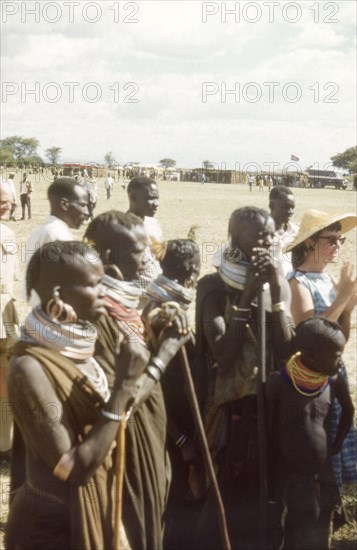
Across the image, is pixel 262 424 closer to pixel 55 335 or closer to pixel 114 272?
pixel 114 272

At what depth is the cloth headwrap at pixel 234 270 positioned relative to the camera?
301 centimetres

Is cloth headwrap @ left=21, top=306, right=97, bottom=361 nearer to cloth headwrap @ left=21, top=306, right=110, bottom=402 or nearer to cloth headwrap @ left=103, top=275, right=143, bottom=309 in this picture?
cloth headwrap @ left=21, top=306, right=110, bottom=402

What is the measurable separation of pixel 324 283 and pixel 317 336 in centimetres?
80

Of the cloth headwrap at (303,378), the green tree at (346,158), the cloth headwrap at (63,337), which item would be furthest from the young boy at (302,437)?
the green tree at (346,158)

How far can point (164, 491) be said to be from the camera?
8.45 ft

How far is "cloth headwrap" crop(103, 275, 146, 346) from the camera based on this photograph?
259 cm

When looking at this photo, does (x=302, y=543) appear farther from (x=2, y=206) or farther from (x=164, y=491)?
(x=2, y=206)

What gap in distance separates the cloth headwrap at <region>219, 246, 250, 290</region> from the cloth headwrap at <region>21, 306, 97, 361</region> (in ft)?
3.45

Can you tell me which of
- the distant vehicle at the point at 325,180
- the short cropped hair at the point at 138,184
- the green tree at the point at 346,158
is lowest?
the short cropped hair at the point at 138,184

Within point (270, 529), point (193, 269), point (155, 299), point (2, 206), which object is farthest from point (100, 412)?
point (2, 206)

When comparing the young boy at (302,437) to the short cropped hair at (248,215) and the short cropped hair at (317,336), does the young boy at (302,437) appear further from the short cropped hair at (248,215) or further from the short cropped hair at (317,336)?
the short cropped hair at (248,215)

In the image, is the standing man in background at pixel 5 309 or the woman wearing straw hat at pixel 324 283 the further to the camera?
the standing man in background at pixel 5 309

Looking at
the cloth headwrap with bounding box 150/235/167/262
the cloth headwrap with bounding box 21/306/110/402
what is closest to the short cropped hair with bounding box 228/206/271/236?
the cloth headwrap with bounding box 150/235/167/262

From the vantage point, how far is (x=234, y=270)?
3.03m
